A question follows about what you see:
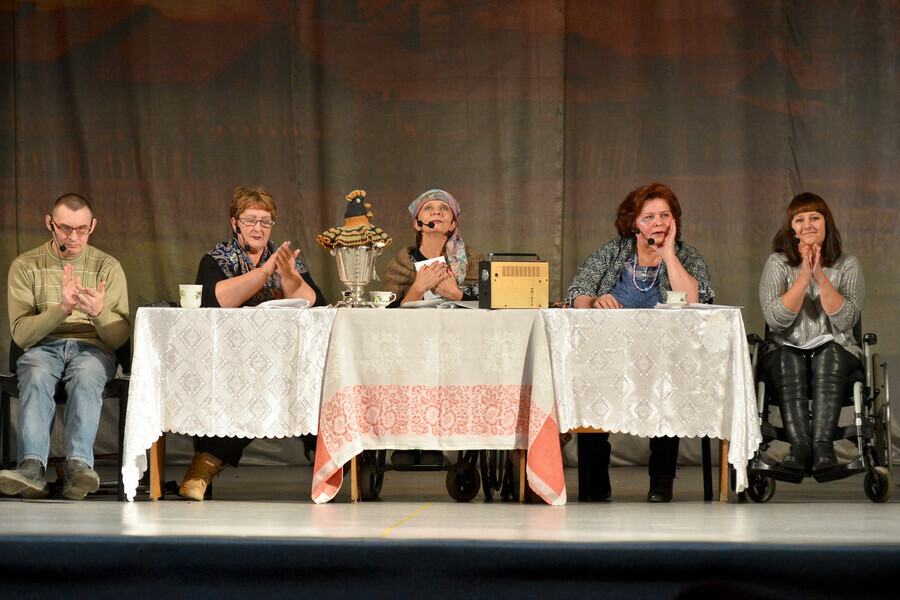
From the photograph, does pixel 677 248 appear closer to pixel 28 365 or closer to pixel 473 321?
pixel 473 321

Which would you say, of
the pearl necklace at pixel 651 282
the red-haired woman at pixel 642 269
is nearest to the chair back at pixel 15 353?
the red-haired woman at pixel 642 269

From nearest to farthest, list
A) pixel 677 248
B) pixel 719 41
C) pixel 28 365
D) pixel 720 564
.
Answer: pixel 720 564, pixel 28 365, pixel 677 248, pixel 719 41

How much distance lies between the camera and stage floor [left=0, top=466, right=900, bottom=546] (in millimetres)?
2330

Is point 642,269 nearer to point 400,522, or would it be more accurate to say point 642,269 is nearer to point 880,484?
point 880,484

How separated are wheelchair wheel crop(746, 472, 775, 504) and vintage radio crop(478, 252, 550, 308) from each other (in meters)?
0.91

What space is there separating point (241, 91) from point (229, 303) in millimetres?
1957

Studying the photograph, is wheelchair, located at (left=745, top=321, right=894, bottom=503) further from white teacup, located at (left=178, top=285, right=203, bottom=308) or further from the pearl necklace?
white teacup, located at (left=178, top=285, right=203, bottom=308)

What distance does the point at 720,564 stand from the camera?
79.0 inches

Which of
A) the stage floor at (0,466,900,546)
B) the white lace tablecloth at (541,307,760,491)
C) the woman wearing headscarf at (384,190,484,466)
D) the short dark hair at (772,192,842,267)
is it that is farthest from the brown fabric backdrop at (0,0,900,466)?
the white lace tablecloth at (541,307,760,491)

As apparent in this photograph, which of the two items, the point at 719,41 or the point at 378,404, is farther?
the point at 719,41

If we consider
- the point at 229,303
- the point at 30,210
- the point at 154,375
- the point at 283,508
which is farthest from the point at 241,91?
the point at 283,508

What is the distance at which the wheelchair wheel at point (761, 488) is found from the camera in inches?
137

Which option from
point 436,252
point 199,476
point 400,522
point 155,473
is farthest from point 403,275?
point 400,522

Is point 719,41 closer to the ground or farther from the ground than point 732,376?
farther from the ground
